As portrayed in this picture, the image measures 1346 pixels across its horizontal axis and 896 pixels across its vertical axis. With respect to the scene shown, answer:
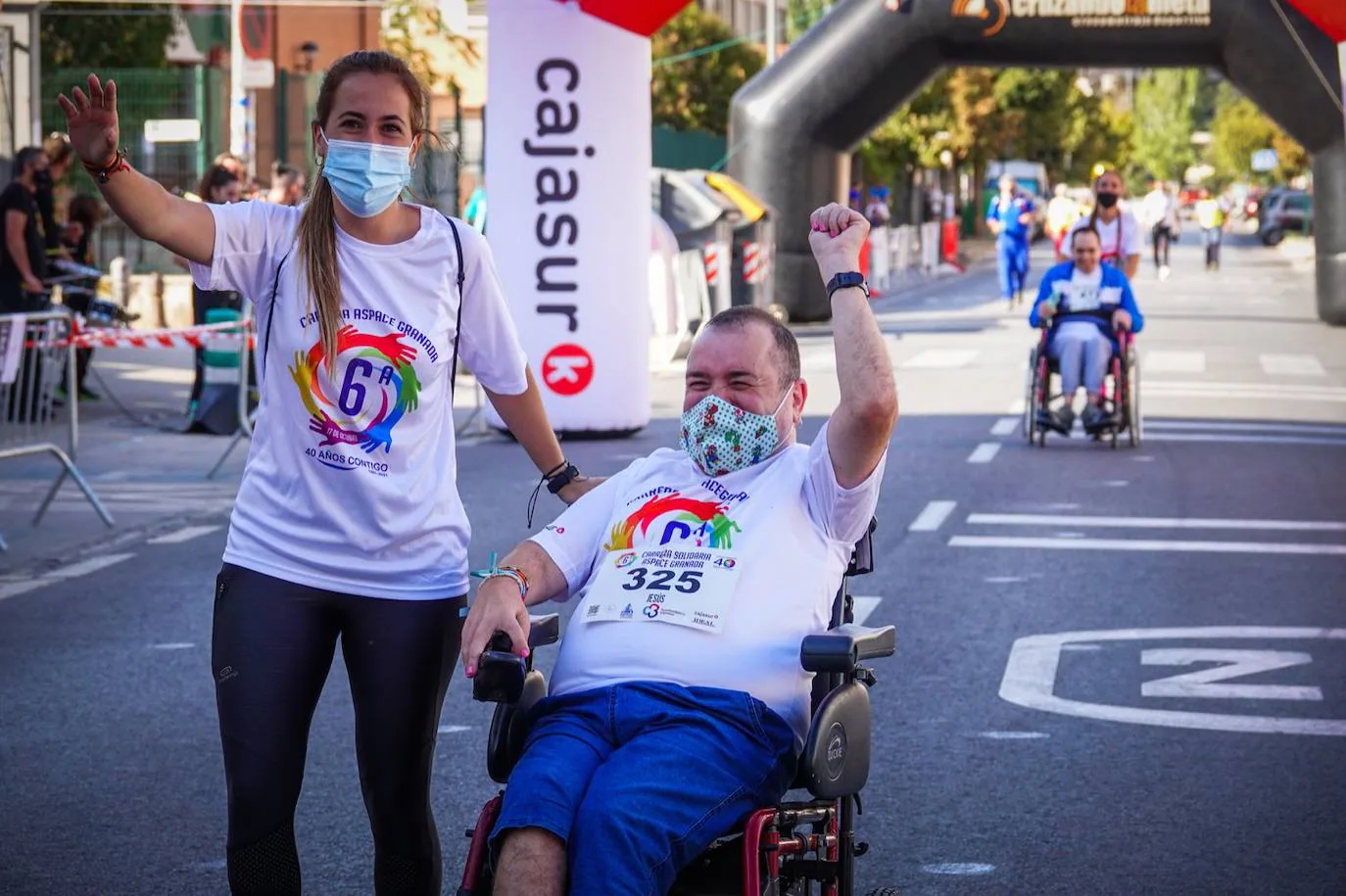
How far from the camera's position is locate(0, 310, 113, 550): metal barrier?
10.4m

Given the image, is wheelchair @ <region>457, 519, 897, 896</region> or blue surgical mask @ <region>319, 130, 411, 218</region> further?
blue surgical mask @ <region>319, 130, 411, 218</region>

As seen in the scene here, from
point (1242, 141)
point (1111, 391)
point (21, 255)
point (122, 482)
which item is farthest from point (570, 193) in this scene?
point (1242, 141)

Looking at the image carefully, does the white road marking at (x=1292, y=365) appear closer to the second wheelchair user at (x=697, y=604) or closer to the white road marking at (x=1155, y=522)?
the white road marking at (x=1155, y=522)

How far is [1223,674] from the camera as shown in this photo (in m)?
7.80

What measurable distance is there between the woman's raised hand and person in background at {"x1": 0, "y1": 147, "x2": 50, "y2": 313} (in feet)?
41.3

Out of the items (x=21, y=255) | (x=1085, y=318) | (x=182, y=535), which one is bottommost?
(x=182, y=535)

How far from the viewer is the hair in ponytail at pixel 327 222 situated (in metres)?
4.09

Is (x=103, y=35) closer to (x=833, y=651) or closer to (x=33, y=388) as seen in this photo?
(x=33, y=388)

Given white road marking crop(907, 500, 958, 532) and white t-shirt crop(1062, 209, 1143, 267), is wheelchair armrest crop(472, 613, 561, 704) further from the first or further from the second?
white t-shirt crop(1062, 209, 1143, 267)

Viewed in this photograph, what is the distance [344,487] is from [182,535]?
7369mm

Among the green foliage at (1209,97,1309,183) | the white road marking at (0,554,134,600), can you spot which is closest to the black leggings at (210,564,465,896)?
the white road marking at (0,554,134,600)

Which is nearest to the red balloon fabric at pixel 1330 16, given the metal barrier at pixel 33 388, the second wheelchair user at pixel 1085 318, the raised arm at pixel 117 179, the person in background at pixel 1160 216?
the raised arm at pixel 117 179

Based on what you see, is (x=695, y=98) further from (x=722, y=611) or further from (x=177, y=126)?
(x=722, y=611)

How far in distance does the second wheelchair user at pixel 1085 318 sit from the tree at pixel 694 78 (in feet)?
115
